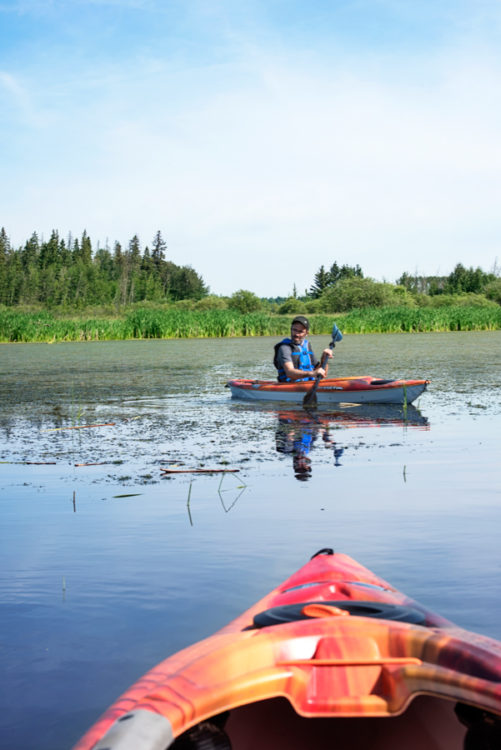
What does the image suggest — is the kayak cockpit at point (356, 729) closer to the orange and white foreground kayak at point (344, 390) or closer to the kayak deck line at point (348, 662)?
the kayak deck line at point (348, 662)

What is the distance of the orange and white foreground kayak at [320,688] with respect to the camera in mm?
1752

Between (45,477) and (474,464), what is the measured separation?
3370 millimetres

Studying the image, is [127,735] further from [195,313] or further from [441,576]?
[195,313]

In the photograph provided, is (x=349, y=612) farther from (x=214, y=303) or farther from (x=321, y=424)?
(x=214, y=303)

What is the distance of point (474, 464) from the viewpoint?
631 centimetres

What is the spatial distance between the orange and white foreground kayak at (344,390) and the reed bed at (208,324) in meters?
20.8

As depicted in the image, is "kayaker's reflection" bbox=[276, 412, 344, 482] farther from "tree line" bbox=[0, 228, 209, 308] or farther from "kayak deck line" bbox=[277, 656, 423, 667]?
"tree line" bbox=[0, 228, 209, 308]

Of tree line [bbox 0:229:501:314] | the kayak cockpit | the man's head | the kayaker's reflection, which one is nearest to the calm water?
the kayaker's reflection

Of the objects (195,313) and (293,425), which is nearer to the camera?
(293,425)

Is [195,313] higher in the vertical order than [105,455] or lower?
higher

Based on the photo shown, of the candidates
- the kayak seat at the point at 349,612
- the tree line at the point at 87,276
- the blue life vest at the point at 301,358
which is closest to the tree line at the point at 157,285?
the tree line at the point at 87,276

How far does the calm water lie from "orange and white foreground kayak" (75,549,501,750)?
65cm

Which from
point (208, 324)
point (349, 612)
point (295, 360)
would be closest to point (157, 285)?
point (208, 324)

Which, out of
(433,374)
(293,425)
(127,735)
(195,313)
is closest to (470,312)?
(195,313)
